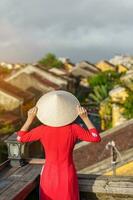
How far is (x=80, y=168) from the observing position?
14539 mm

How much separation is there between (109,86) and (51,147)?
41.1 metres

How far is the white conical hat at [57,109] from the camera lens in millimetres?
4809

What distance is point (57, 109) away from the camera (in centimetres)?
480

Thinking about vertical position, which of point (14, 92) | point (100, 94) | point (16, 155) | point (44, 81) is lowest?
point (16, 155)

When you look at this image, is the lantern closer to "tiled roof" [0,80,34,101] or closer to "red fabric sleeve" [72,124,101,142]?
"red fabric sleeve" [72,124,101,142]

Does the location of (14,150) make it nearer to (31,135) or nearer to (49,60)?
(31,135)

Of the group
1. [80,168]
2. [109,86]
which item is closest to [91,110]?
[109,86]

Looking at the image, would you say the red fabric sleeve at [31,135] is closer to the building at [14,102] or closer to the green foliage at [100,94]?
the building at [14,102]

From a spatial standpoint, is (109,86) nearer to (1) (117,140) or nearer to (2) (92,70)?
(2) (92,70)

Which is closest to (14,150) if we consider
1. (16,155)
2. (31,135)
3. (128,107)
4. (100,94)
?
(16,155)

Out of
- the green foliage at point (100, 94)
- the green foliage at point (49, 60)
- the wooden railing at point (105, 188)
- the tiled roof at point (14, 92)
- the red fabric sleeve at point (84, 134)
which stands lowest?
the wooden railing at point (105, 188)

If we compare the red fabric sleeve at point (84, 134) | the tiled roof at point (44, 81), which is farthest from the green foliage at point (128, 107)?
the red fabric sleeve at point (84, 134)

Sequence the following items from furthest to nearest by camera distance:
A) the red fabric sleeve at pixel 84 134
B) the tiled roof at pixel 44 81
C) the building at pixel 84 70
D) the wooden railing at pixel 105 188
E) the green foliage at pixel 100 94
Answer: the building at pixel 84 70, the green foliage at pixel 100 94, the tiled roof at pixel 44 81, the wooden railing at pixel 105 188, the red fabric sleeve at pixel 84 134

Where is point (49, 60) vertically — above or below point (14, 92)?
above
